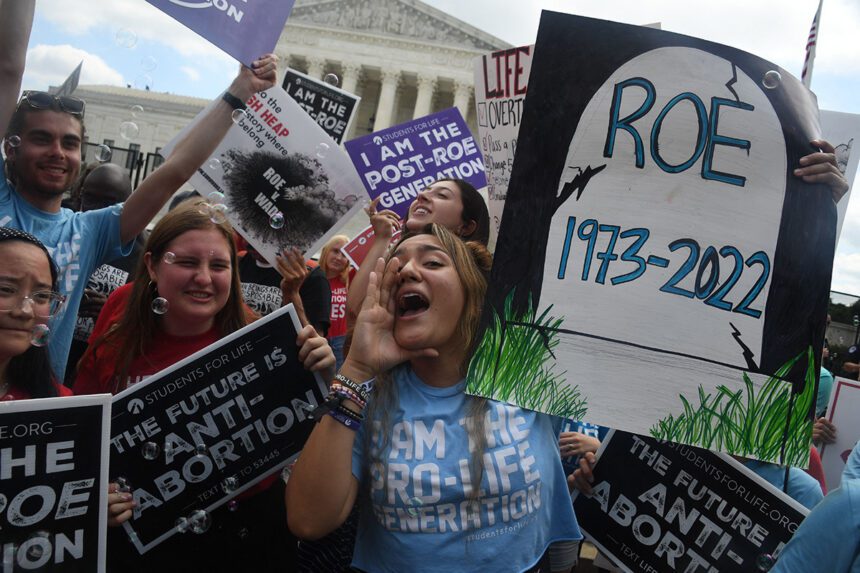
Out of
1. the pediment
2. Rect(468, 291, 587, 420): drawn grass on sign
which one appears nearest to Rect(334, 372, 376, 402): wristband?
Rect(468, 291, 587, 420): drawn grass on sign

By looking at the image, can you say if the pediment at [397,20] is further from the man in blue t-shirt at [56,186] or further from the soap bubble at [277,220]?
the man in blue t-shirt at [56,186]

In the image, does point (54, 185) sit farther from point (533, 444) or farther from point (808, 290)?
point (808, 290)

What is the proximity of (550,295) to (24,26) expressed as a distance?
1.67 meters

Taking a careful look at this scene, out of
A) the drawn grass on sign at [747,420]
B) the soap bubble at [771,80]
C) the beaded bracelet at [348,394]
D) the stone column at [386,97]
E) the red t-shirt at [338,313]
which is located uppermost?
the stone column at [386,97]

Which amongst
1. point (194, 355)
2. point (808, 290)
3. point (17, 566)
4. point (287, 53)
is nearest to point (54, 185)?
point (194, 355)

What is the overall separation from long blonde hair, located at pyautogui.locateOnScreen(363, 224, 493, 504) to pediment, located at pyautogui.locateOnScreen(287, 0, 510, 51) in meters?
39.6

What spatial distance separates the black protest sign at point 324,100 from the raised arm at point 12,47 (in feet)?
7.29

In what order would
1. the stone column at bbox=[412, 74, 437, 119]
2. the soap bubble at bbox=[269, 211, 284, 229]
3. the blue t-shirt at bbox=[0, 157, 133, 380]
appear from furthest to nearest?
1. the stone column at bbox=[412, 74, 437, 119]
2. the soap bubble at bbox=[269, 211, 284, 229]
3. the blue t-shirt at bbox=[0, 157, 133, 380]

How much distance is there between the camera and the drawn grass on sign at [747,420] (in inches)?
61.3

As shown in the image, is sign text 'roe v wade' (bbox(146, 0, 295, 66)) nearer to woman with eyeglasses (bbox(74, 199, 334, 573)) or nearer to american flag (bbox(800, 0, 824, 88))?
woman with eyeglasses (bbox(74, 199, 334, 573))

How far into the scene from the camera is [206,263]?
6.73 feet

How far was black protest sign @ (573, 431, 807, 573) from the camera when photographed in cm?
177

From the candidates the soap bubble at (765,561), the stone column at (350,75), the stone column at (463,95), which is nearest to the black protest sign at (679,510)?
the soap bubble at (765,561)

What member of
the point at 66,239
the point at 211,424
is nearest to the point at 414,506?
the point at 211,424
